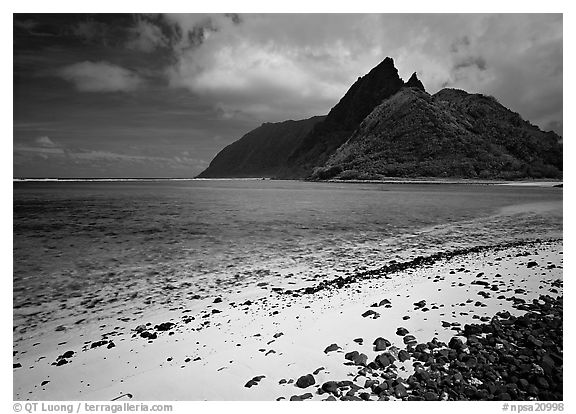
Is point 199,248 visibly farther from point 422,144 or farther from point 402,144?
point 402,144

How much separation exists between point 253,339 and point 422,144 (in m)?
59.9

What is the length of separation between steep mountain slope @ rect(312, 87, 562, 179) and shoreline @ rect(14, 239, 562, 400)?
19.8 meters

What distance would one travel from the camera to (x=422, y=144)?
58.1 m

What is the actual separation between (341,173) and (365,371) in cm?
7872

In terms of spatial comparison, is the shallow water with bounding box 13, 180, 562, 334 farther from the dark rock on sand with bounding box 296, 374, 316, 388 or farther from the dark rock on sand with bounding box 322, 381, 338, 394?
the dark rock on sand with bounding box 322, 381, 338, 394

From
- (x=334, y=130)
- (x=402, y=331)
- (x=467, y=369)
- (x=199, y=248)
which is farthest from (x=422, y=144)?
(x=334, y=130)

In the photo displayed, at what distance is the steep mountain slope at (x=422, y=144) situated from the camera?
121ft

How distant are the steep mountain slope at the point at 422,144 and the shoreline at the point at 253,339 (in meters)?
19.8

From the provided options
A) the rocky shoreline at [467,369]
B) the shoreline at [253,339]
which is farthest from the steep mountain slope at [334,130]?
the rocky shoreline at [467,369]

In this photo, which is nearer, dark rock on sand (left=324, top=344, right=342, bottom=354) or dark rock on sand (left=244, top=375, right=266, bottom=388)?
dark rock on sand (left=244, top=375, right=266, bottom=388)

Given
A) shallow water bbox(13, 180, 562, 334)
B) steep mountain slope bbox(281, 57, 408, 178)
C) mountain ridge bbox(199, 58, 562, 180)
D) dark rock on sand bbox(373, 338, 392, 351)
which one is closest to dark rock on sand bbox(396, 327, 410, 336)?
dark rock on sand bbox(373, 338, 392, 351)

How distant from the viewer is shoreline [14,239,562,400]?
303cm

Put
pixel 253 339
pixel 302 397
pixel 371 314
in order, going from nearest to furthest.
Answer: pixel 302 397 < pixel 253 339 < pixel 371 314
